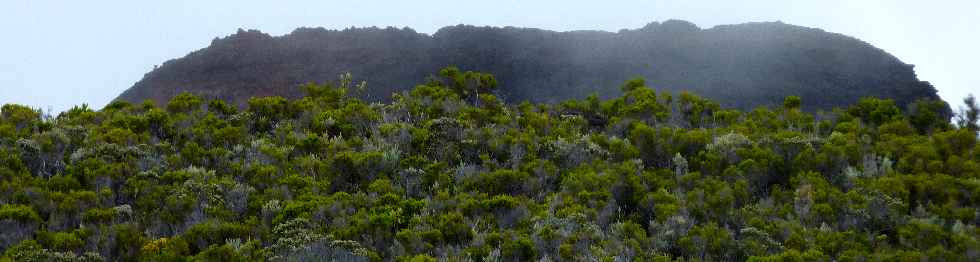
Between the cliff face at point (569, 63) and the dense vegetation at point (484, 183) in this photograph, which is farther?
the cliff face at point (569, 63)

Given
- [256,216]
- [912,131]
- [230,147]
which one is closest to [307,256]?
[256,216]

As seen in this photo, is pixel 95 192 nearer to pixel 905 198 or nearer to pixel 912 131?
pixel 905 198

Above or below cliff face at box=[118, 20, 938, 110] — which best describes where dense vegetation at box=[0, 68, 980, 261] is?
below

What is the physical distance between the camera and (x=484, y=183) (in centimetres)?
1260

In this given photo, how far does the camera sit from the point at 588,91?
66.0 ft

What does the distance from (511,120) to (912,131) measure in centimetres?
562

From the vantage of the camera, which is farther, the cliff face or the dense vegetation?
the cliff face

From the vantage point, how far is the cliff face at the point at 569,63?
789 inches

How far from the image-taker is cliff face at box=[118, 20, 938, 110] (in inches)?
789

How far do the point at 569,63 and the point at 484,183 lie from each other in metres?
9.25

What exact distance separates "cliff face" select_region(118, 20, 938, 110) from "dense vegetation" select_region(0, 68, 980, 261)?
3.26 m

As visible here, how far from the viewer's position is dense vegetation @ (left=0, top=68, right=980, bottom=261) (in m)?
10.5

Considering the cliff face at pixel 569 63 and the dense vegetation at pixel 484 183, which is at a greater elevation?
the cliff face at pixel 569 63

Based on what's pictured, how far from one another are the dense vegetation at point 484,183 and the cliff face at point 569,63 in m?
3.26
